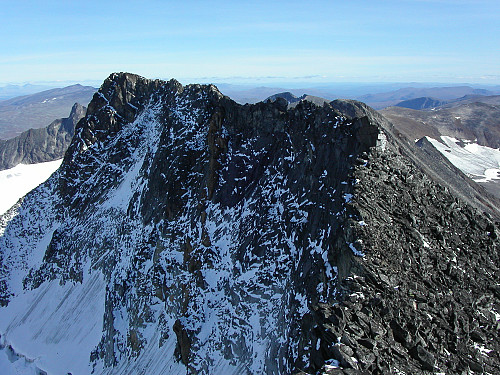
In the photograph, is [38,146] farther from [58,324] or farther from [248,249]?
[248,249]

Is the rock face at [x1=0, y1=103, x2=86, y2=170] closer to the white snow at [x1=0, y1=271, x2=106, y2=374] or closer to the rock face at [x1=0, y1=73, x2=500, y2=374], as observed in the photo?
the rock face at [x1=0, y1=73, x2=500, y2=374]

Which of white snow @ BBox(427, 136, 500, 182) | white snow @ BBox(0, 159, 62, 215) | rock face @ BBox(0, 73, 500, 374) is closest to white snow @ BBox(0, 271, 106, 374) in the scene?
rock face @ BBox(0, 73, 500, 374)

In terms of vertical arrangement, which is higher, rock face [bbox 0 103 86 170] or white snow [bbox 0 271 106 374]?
rock face [bbox 0 103 86 170]

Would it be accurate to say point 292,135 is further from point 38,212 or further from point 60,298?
point 38,212

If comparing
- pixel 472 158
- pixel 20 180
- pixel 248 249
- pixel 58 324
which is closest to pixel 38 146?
pixel 20 180

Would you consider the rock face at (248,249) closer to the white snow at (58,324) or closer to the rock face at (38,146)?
the white snow at (58,324)

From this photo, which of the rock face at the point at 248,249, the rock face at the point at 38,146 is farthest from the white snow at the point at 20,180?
the rock face at the point at 248,249
